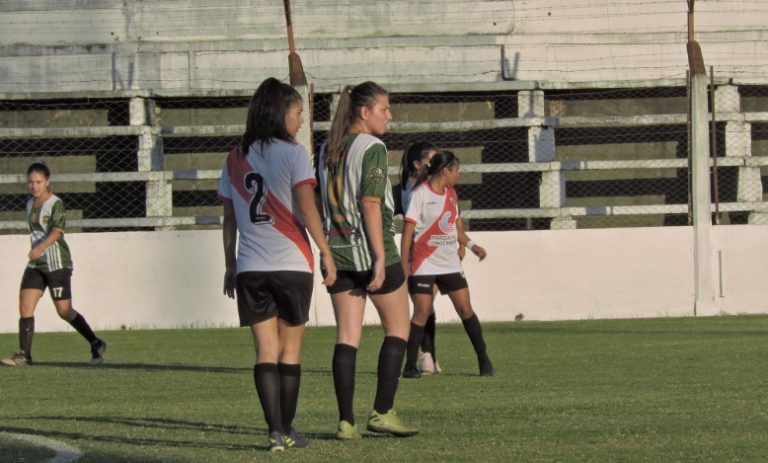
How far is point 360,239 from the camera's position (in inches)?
304

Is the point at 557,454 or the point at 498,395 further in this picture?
the point at 498,395

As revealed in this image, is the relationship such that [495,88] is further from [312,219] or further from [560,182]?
[312,219]

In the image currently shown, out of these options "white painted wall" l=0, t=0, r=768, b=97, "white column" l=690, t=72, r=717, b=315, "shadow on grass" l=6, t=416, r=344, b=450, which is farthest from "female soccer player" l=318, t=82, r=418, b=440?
"white painted wall" l=0, t=0, r=768, b=97

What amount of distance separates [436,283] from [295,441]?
4.65 meters

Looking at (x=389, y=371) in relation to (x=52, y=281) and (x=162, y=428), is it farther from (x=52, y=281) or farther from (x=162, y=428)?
(x=52, y=281)

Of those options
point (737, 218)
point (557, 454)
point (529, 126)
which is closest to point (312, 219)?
point (557, 454)

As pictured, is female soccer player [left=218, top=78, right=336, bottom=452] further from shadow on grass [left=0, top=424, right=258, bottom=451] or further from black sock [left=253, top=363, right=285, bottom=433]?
shadow on grass [left=0, top=424, right=258, bottom=451]

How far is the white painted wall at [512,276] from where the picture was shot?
19234mm

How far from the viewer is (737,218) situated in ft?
72.6

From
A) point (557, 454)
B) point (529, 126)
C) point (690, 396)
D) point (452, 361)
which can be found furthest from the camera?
point (529, 126)

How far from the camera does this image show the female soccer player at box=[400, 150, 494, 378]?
1154 cm

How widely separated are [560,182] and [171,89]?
5759 mm

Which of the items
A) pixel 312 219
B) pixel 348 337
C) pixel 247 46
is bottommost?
Result: pixel 348 337

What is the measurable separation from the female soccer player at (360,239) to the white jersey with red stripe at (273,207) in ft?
1.29
